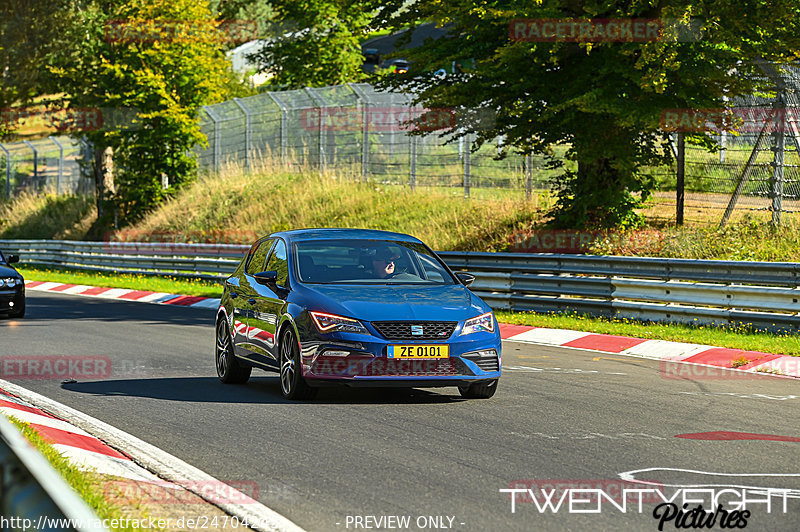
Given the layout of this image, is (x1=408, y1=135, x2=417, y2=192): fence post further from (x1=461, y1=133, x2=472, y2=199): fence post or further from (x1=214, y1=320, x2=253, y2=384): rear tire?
(x1=214, y1=320, x2=253, y2=384): rear tire

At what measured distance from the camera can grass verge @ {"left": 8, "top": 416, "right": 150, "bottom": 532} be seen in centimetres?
543

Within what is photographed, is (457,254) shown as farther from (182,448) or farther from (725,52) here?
(182,448)

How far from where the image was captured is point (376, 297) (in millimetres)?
9914

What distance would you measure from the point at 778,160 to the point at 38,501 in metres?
17.8

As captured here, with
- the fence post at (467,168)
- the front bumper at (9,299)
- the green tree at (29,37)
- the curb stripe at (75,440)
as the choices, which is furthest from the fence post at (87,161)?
the curb stripe at (75,440)

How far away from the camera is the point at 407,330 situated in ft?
31.3

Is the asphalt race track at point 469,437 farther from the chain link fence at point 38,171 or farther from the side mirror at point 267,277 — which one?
the chain link fence at point 38,171

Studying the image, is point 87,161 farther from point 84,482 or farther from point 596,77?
point 84,482

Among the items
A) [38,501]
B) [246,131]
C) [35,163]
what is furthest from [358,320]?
[35,163]

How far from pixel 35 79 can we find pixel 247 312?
1857 inches

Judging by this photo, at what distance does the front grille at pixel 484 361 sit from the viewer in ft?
32.0

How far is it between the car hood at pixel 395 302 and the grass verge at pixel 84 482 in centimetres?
295

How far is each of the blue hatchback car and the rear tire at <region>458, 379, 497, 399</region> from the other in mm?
12

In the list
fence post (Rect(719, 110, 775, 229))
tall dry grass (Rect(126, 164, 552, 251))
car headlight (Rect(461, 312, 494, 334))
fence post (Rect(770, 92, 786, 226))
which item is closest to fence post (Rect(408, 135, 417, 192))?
tall dry grass (Rect(126, 164, 552, 251))
